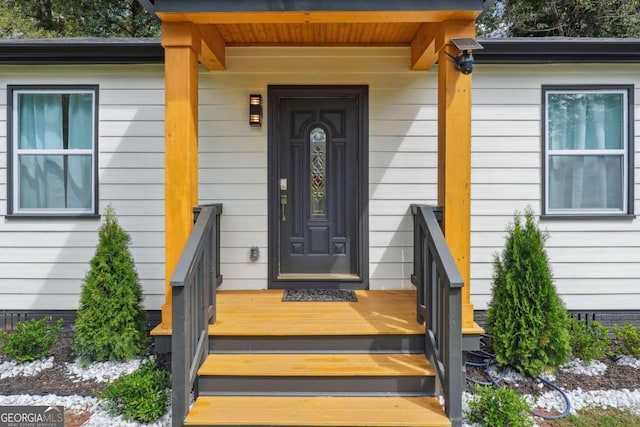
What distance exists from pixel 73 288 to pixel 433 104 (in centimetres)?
418

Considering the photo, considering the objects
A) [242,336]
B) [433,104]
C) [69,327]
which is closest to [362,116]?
[433,104]

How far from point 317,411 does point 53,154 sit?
376 centimetres

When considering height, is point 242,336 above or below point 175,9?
below

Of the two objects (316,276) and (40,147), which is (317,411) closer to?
(316,276)

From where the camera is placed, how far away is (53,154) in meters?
4.54

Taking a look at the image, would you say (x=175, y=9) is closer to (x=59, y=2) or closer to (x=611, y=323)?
(x=611, y=323)

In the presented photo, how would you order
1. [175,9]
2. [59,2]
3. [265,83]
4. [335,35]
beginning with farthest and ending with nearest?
[59,2] → [265,83] → [335,35] → [175,9]

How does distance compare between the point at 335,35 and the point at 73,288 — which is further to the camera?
the point at 73,288

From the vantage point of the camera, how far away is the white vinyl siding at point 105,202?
4492 mm

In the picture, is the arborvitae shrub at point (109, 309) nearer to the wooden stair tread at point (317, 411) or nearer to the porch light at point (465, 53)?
the wooden stair tread at point (317, 411)

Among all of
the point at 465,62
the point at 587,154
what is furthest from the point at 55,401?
the point at 587,154

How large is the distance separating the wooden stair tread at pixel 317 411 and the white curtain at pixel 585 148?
285 cm

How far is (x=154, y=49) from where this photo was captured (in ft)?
14.3

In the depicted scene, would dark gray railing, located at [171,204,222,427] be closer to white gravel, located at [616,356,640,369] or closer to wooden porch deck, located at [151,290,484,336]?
wooden porch deck, located at [151,290,484,336]
